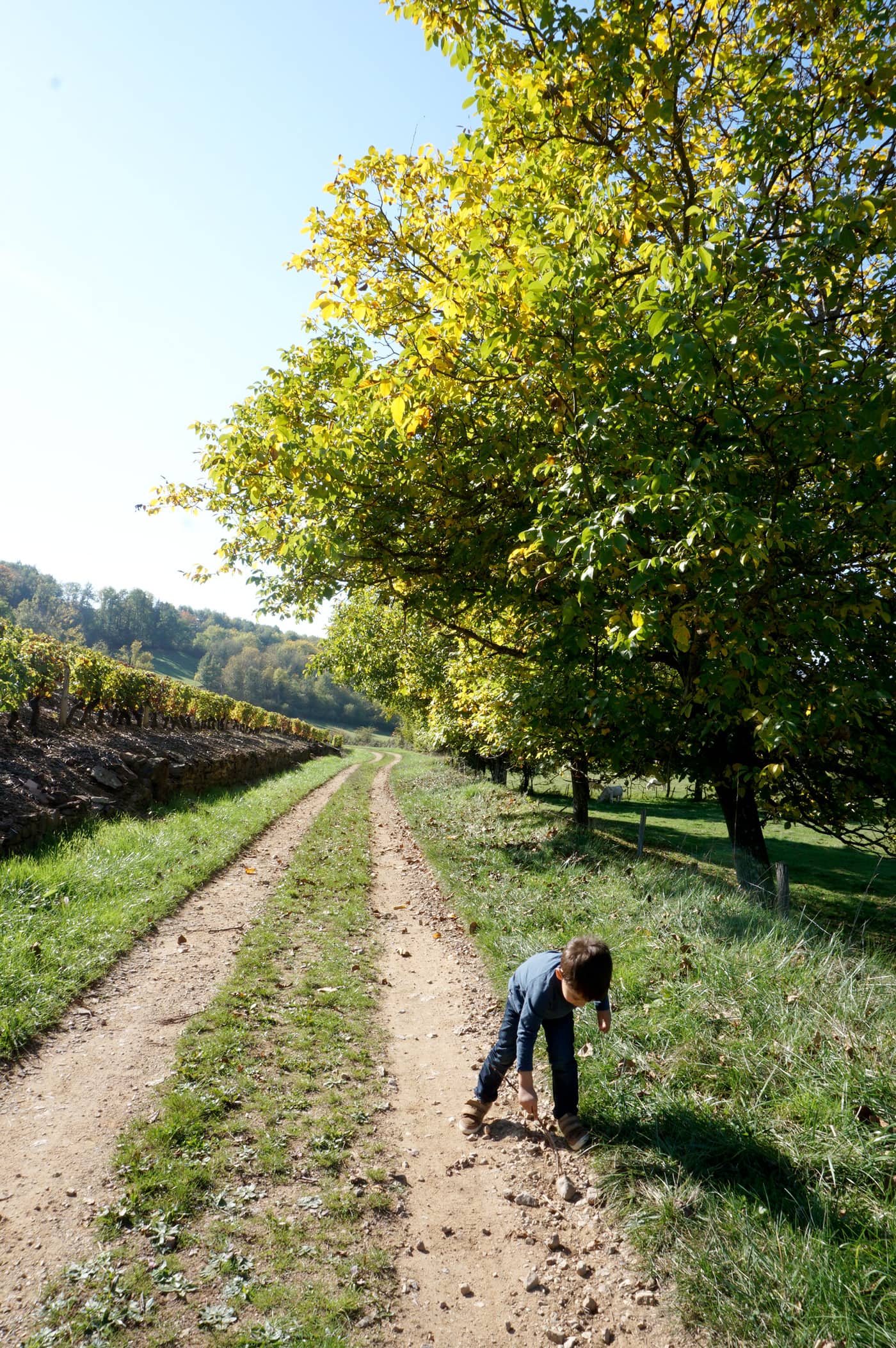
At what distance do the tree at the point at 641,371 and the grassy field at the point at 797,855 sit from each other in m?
4.90

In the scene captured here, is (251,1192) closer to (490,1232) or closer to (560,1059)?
(490,1232)

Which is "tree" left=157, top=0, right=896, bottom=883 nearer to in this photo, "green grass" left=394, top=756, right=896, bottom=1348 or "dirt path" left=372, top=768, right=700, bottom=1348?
"green grass" left=394, top=756, right=896, bottom=1348

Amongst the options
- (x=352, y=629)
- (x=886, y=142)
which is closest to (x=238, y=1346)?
(x=886, y=142)

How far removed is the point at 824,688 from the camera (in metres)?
5.98

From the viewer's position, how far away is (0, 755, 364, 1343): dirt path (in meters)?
3.14

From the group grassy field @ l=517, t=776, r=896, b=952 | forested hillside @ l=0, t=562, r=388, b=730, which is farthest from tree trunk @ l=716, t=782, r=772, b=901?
forested hillside @ l=0, t=562, r=388, b=730

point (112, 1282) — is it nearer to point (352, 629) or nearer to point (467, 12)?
point (467, 12)

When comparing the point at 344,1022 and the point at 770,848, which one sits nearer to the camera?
the point at 344,1022

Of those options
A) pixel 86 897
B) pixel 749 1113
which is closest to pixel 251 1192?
pixel 749 1113

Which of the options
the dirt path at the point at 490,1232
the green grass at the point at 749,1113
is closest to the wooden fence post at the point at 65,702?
the green grass at the point at 749,1113

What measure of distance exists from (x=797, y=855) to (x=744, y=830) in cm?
1135

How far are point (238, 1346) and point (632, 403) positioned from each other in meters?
5.94

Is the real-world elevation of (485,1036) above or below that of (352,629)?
below

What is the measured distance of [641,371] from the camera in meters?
5.37
